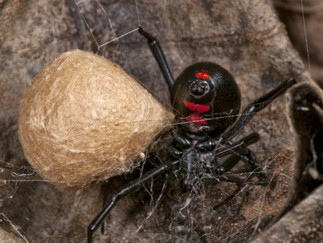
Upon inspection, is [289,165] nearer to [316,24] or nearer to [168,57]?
[316,24]

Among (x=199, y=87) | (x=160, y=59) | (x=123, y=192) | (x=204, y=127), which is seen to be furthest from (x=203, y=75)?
(x=123, y=192)

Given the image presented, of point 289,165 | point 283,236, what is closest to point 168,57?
point 289,165

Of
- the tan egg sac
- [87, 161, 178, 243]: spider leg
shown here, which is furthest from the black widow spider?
the tan egg sac

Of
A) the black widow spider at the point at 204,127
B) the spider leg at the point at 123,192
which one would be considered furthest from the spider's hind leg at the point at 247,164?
the spider leg at the point at 123,192

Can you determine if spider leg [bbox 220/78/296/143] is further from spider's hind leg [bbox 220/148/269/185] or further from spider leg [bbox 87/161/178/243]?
spider leg [bbox 87/161/178/243]

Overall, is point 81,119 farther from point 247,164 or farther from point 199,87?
point 247,164

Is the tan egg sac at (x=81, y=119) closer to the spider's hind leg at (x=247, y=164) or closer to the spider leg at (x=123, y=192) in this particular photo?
the spider leg at (x=123, y=192)
